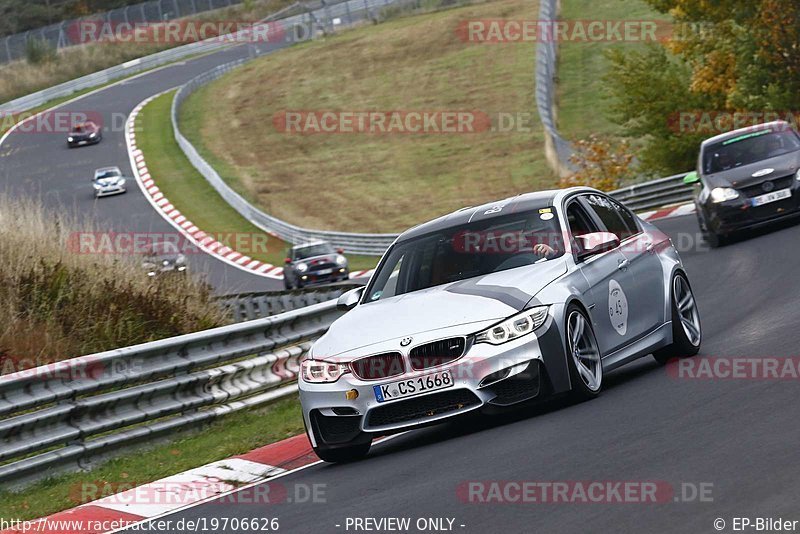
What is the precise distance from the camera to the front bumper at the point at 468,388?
8484 millimetres

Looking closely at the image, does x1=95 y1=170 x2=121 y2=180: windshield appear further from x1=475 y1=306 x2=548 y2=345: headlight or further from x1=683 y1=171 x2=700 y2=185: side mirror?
x1=475 y1=306 x2=548 y2=345: headlight

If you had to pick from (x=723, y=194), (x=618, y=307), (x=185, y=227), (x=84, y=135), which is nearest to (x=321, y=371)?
(x=618, y=307)

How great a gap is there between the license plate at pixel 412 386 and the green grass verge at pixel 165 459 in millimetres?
1948

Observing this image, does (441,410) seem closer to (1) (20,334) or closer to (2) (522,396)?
(2) (522,396)

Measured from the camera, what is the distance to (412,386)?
8.51m

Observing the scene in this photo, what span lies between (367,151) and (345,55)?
18598 millimetres

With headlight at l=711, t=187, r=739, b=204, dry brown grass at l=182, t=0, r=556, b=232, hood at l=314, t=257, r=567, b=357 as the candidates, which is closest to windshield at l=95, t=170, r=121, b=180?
dry brown grass at l=182, t=0, r=556, b=232

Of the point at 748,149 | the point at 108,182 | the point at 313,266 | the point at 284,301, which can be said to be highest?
the point at 748,149

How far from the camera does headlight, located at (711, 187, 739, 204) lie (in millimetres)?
19609

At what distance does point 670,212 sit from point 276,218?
65.5 feet

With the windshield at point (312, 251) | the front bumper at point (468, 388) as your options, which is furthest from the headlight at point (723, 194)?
the windshield at point (312, 251)

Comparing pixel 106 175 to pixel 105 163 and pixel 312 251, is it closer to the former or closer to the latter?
pixel 105 163

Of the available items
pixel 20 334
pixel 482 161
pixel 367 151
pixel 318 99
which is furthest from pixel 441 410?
pixel 318 99

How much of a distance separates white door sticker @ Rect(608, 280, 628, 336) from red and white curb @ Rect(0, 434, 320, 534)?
237 centimetres
